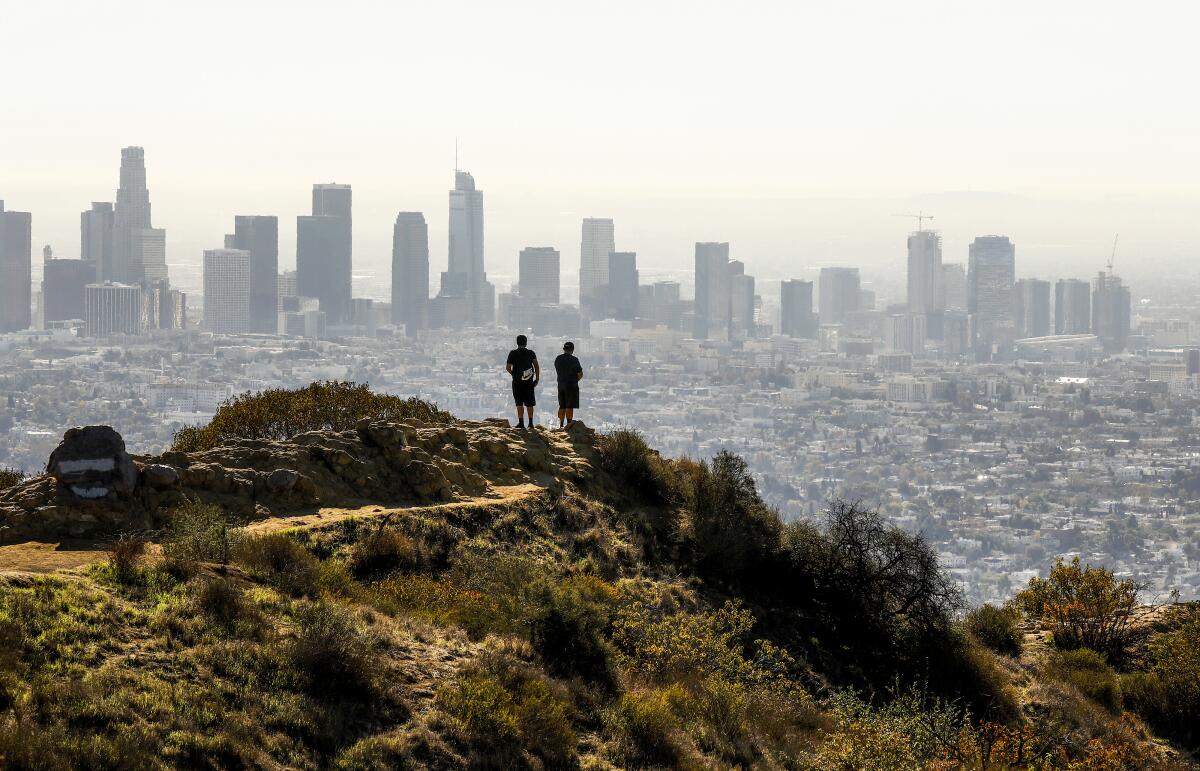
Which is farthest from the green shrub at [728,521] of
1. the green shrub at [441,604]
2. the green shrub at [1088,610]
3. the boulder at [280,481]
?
the boulder at [280,481]

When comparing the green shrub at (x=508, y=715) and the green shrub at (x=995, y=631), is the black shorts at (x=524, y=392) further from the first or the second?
the green shrub at (x=508, y=715)

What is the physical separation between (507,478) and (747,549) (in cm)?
356

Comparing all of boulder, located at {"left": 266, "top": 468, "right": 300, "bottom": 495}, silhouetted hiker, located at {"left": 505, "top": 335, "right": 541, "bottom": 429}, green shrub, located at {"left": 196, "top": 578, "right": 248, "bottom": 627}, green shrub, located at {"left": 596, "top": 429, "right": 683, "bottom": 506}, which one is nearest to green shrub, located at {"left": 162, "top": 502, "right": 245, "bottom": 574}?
green shrub, located at {"left": 196, "top": 578, "right": 248, "bottom": 627}

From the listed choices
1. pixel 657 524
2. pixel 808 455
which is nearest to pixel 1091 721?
pixel 657 524

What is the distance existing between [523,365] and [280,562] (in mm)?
Answer: 7338

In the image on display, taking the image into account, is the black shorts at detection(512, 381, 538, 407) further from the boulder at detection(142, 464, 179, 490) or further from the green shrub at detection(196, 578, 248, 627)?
the green shrub at detection(196, 578, 248, 627)

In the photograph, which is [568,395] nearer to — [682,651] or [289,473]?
[289,473]

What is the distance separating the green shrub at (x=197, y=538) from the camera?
37.4 ft

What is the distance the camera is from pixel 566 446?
1944cm

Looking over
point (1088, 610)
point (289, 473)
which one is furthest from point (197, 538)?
point (1088, 610)

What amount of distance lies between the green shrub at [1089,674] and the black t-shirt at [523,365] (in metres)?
8.66

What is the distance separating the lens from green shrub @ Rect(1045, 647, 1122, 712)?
15992mm

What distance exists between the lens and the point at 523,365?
63.0ft

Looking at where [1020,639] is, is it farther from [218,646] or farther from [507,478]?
[218,646]
